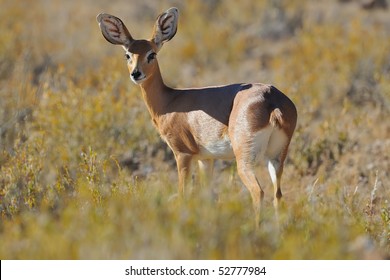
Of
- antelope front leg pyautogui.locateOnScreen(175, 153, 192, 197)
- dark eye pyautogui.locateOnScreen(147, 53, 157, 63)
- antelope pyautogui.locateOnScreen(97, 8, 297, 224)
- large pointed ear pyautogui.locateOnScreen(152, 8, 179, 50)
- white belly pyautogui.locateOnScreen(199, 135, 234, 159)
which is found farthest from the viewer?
large pointed ear pyautogui.locateOnScreen(152, 8, 179, 50)

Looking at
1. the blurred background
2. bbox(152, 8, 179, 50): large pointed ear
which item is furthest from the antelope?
the blurred background

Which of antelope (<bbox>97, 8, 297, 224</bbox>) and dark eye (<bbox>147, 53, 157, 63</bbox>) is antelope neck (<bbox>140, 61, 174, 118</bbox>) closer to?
antelope (<bbox>97, 8, 297, 224</bbox>)

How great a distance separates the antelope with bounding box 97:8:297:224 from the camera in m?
6.53

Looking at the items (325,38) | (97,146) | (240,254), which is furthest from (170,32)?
(325,38)

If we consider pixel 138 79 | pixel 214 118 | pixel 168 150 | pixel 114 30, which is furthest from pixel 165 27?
pixel 168 150

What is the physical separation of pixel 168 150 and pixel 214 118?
2688 millimetres

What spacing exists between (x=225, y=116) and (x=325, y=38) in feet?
25.0

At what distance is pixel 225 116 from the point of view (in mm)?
6941

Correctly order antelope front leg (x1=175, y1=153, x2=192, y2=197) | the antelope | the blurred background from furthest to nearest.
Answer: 1. antelope front leg (x1=175, y1=153, x2=192, y2=197)
2. the antelope
3. the blurred background

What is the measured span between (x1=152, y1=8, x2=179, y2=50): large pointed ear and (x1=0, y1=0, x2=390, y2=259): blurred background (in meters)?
1.36

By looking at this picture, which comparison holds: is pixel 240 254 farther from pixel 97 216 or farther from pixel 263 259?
pixel 97 216

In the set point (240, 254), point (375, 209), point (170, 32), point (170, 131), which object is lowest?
point (375, 209)

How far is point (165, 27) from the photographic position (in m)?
7.62

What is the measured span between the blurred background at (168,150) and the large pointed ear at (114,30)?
4.06ft
